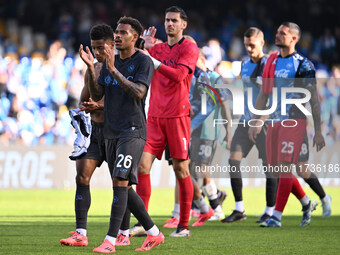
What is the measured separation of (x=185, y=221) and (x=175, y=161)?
68 cm

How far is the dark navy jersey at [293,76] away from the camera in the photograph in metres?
9.59

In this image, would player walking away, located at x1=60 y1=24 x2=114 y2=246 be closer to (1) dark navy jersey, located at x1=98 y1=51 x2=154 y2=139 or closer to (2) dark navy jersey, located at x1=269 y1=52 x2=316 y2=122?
(1) dark navy jersey, located at x1=98 y1=51 x2=154 y2=139

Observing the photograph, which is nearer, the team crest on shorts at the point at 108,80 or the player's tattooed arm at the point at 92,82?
the player's tattooed arm at the point at 92,82

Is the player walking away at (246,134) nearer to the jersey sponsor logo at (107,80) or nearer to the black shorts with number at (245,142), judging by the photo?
the black shorts with number at (245,142)

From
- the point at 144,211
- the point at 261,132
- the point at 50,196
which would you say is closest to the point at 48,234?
the point at 144,211

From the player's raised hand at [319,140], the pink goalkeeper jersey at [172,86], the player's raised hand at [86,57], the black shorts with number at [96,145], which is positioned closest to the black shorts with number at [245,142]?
the player's raised hand at [319,140]

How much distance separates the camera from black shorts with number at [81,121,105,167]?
301 inches

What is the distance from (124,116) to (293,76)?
10.7 ft

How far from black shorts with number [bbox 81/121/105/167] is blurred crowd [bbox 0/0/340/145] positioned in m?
10.2

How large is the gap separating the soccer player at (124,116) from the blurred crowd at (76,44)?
10.7 metres

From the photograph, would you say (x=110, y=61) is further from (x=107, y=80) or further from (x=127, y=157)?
(x=127, y=157)

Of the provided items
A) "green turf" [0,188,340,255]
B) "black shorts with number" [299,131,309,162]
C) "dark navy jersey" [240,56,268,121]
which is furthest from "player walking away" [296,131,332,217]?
"dark navy jersey" [240,56,268,121]

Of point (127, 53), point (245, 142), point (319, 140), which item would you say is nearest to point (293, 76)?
point (319, 140)

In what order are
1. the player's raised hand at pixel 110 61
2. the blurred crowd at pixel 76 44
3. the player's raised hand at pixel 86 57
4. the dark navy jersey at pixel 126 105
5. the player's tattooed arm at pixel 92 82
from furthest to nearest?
1. the blurred crowd at pixel 76 44
2. the dark navy jersey at pixel 126 105
3. the player's tattooed arm at pixel 92 82
4. the player's raised hand at pixel 86 57
5. the player's raised hand at pixel 110 61
